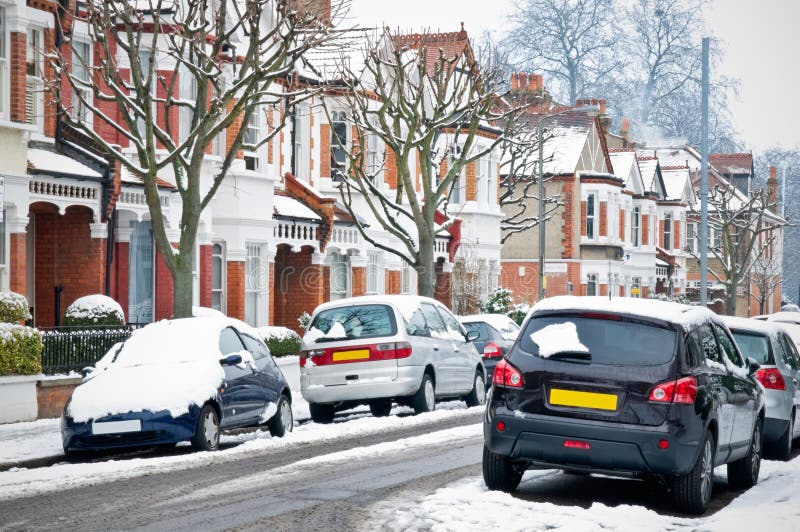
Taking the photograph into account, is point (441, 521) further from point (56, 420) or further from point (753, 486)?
point (56, 420)

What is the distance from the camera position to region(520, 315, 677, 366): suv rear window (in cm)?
1118

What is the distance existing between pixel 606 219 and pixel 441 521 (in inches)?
2101

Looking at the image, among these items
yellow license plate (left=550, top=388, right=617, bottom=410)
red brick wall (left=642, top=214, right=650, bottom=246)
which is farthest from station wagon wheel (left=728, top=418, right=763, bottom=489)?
red brick wall (left=642, top=214, right=650, bottom=246)

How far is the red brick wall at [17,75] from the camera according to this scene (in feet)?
80.2

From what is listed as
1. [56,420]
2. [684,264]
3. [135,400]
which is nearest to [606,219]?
[684,264]

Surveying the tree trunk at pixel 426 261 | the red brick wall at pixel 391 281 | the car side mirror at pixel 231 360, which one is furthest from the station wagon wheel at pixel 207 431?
the red brick wall at pixel 391 281

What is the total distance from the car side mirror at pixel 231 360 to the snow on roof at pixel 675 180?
6374cm

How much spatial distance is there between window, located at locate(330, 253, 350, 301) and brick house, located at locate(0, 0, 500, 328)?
4 centimetres

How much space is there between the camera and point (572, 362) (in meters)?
11.3

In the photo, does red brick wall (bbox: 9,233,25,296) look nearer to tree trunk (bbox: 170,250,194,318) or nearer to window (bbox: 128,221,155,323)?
tree trunk (bbox: 170,250,194,318)

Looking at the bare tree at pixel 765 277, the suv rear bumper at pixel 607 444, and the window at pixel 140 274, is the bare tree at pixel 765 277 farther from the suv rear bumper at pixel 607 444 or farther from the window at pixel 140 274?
the suv rear bumper at pixel 607 444

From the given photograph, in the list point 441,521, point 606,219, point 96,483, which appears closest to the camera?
point 441,521

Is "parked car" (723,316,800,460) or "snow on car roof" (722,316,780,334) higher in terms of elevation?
"snow on car roof" (722,316,780,334)

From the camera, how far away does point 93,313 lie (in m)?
24.4
